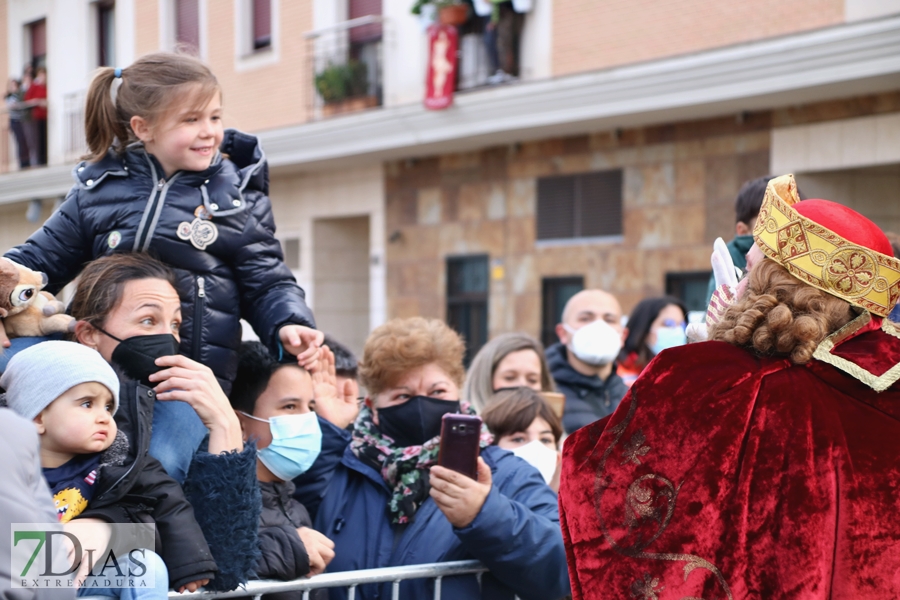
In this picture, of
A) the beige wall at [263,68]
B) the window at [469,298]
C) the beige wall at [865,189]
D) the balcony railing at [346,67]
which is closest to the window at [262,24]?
the beige wall at [263,68]

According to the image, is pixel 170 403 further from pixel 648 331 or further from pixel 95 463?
pixel 648 331

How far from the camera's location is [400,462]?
336 cm

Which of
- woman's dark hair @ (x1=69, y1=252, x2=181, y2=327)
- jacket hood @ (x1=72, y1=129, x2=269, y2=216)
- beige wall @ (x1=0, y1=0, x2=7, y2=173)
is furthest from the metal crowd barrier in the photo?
beige wall @ (x1=0, y1=0, x2=7, y2=173)

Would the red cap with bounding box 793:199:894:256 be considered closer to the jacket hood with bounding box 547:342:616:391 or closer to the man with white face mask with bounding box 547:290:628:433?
the man with white face mask with bounding box 547:290:628:433

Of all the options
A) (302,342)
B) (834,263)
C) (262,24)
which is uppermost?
(262,24)

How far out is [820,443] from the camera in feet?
8.30

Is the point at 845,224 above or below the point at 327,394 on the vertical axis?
above

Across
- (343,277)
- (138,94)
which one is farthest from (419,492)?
(343,277)

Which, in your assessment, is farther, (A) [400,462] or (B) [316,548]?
(A) [400,462]

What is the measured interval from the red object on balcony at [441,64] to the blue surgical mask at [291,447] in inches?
402

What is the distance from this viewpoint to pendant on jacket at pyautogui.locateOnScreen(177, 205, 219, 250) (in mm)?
3234

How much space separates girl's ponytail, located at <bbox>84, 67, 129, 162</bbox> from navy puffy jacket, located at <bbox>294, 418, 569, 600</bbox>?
106 cm

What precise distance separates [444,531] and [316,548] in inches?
16.5

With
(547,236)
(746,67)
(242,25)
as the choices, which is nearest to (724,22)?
(746,67)
